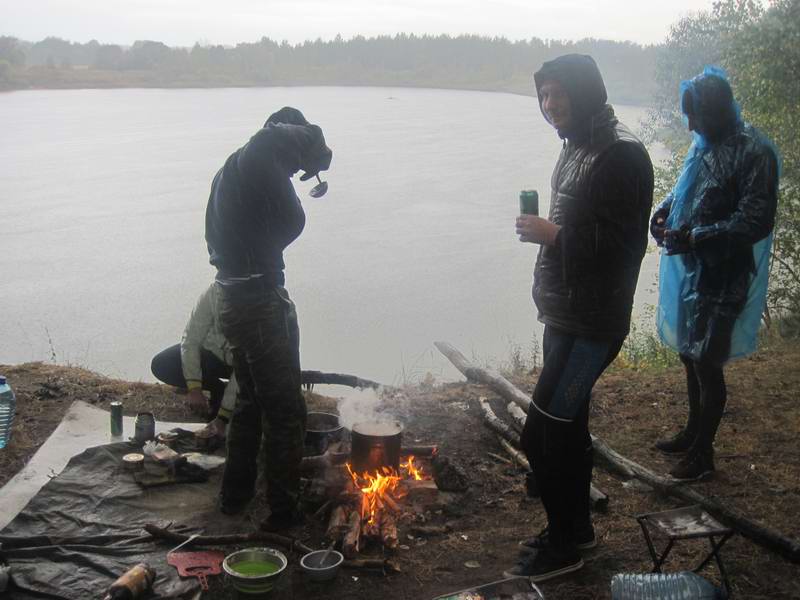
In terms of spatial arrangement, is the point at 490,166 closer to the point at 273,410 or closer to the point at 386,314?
the point at 386,314

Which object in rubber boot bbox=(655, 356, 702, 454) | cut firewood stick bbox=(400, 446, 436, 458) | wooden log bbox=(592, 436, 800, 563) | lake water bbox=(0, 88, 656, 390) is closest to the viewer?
wooden log bbox=(592, 436, 800, 563)

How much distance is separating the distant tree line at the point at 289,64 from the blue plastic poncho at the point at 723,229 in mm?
11094

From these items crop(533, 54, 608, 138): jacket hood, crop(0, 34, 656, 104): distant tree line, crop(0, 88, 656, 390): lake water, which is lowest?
crop(0, 88, 656, 390): lake water

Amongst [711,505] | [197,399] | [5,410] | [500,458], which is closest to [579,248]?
[711,505]

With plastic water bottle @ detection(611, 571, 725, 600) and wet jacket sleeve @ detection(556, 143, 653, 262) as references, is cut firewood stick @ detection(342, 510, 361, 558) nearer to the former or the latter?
plastic water bottle @ detection(611, 571, 725, 600)

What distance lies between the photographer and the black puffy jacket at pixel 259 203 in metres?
3.24

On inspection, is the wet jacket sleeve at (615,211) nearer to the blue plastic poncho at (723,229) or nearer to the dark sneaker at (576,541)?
the blue plastic poncho at (723,229)

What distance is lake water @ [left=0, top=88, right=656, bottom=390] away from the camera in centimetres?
1333

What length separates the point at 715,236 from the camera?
3535mm

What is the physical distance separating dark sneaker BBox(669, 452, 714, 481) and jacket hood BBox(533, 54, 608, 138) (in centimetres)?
204

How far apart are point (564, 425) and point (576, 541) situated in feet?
2.00

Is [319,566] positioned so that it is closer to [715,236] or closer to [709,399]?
[709,399]

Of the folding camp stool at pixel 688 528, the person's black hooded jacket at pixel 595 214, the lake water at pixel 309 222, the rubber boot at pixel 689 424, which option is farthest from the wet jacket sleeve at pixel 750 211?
the lake water at pixel 309 222

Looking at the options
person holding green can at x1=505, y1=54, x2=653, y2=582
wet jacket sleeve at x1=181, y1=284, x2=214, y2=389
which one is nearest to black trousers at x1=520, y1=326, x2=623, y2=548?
person holding green can at x1=505, y1=54, x2=653, y2=582
